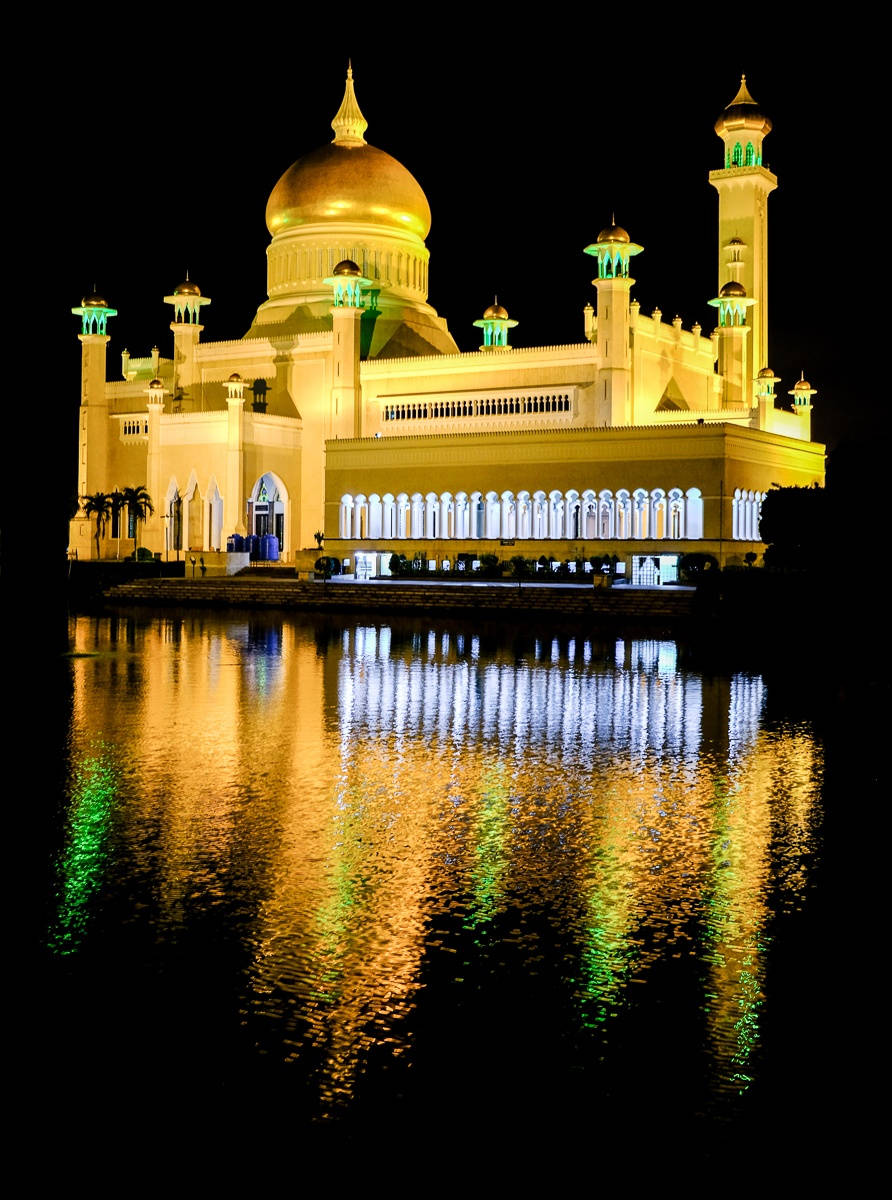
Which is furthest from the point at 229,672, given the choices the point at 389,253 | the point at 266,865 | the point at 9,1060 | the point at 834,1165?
the point at 389,253

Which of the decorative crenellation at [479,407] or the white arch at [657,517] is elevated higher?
the decorative crenellation at [479,407]

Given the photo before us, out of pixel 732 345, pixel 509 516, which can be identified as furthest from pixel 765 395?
pixel 509 516

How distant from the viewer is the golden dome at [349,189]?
42.5m

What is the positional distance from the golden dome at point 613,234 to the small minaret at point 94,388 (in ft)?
59.0

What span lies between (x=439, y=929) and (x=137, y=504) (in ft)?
121

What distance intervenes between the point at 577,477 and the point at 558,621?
389 inches

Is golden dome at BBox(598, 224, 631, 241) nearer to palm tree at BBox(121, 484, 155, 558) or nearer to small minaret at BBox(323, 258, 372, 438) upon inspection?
small minaret at BBox(323, 258, 372, 438)

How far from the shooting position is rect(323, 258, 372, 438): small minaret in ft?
129

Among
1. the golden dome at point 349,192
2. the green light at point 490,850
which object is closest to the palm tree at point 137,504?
the golden dome at point 349,192

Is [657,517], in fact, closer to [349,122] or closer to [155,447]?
[155,447]

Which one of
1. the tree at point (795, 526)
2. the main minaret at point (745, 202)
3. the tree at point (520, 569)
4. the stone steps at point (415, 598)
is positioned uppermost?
the main minaret at point (745, 202)

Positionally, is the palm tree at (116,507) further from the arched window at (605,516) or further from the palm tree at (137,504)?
the arched window at (605,516)

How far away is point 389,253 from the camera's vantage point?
141 ft

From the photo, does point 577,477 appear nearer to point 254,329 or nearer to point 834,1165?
point 254,329
